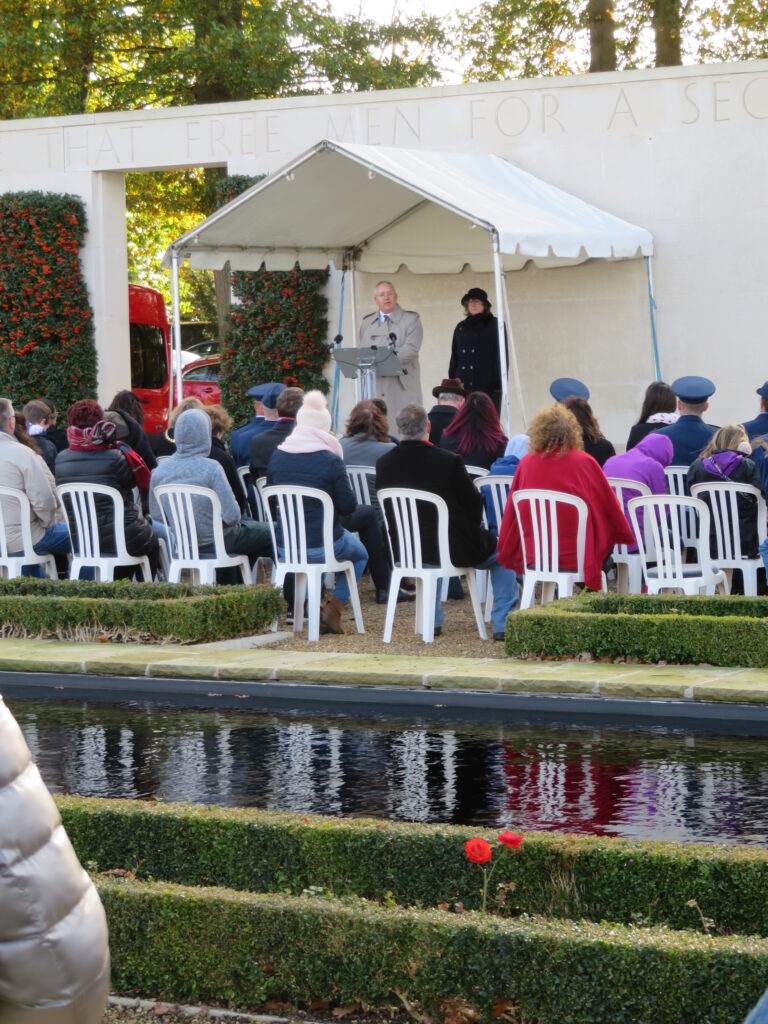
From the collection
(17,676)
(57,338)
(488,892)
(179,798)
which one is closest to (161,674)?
(17,676)

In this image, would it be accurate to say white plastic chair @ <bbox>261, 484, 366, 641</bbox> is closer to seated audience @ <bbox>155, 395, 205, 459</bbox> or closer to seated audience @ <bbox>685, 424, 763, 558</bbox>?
seated audience @ <bbox>155, 395, 205, 459</bbox>

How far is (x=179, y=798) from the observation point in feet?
21.0

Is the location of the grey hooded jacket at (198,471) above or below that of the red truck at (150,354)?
below

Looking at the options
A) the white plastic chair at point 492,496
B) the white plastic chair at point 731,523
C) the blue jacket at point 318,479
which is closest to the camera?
the white plastic chair at point 731,523

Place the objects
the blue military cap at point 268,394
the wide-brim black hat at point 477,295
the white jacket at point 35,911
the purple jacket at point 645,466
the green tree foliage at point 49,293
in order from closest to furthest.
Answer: the white jacket at point 35,911, the purple jacket at point 645,466, the blue military cap at point 268,394, the wide-brim black hat at point 477,295, the green tree foliage at point 49,293

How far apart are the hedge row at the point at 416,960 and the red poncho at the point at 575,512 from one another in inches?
220

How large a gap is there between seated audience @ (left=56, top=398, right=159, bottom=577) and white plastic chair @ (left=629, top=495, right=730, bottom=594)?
3.39 m

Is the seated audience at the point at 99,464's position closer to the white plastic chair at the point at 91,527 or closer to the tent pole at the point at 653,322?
the white plastic chair at the point at 91,527

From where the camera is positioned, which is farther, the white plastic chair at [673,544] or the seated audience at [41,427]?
the seated audience at [41,427]

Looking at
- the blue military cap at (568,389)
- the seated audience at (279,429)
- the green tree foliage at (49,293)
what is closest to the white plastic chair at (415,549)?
the seated audience at (279,429)

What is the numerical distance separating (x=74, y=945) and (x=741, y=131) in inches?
606

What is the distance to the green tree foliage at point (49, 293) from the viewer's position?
18953mm

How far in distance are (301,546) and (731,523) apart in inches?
103

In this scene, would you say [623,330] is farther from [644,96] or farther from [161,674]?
[161,674]
